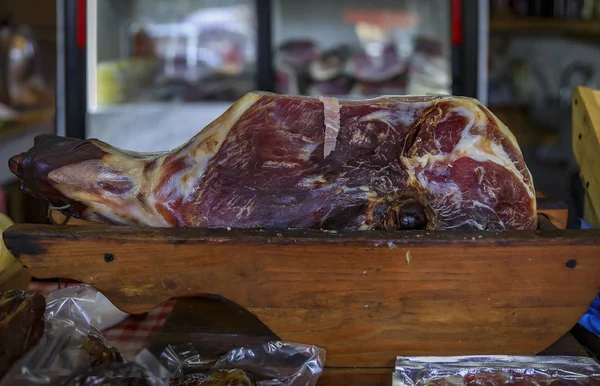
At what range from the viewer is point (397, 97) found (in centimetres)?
127

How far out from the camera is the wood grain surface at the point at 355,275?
1.07m

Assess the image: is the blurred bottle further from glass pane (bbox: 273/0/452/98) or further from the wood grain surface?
glass pane (bbox: 273/0/452/98)

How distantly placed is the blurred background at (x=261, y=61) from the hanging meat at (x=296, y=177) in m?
1.93

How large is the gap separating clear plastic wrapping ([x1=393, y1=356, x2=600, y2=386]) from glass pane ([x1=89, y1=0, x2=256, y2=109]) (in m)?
2.75

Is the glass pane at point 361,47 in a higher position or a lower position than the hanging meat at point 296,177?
higher

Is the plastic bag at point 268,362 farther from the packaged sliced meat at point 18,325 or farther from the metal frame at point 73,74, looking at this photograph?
the metal frame at point 73,74

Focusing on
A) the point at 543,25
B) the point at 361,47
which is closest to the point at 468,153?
the point at 361,47

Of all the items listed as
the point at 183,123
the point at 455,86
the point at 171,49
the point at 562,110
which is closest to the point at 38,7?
the point at 171,49

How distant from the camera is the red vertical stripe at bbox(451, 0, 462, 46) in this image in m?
3.11

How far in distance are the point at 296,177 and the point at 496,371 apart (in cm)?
50

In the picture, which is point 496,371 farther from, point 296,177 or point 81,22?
point 81,22

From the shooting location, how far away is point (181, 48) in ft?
12.8

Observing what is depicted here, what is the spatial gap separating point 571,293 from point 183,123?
2.60 m

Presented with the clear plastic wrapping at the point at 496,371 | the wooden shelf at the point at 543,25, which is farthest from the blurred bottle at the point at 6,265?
the wooden shelf at the point at 543,25
